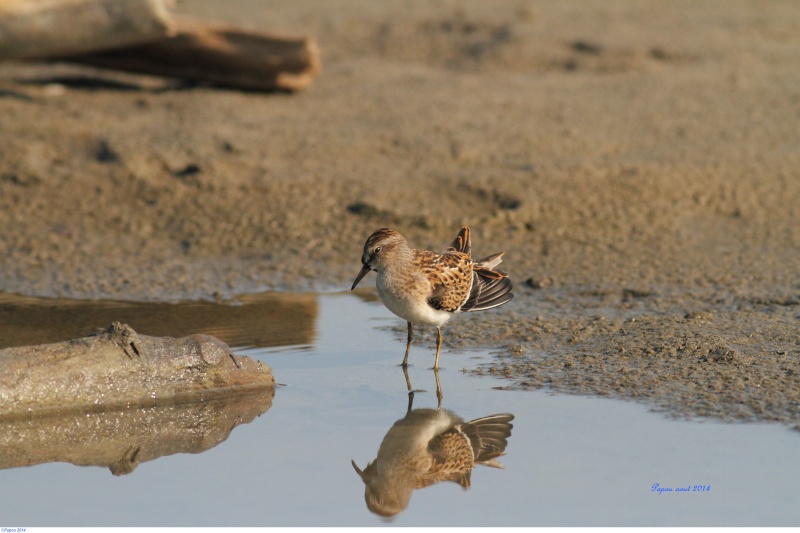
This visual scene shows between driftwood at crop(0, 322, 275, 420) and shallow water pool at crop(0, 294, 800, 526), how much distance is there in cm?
30

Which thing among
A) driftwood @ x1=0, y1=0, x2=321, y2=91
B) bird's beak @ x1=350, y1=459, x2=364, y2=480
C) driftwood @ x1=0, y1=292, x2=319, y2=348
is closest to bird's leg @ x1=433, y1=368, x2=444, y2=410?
bird's beak @ x1=350, y1=459, x2=364, y2=480

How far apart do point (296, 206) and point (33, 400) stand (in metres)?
3.94

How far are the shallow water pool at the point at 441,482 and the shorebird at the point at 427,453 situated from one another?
50 millimetres

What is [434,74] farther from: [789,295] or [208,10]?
[789,295]

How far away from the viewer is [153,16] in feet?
31.7

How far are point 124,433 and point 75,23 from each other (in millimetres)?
5507

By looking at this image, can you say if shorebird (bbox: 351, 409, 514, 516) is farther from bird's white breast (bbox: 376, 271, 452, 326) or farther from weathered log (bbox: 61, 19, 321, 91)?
weathered log (bbox: 61, 19, 321, 91)

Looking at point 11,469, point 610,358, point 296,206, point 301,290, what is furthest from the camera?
point 296,206

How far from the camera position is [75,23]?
9.84m

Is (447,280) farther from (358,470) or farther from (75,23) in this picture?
(75,23)

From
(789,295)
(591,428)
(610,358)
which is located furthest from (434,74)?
(591,428)

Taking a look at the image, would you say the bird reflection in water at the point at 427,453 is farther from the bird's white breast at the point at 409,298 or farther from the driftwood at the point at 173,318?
the driftwood at the point at 173,318

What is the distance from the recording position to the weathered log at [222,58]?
Result: 1047 cm

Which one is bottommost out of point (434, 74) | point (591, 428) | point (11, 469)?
point (11, 469)
